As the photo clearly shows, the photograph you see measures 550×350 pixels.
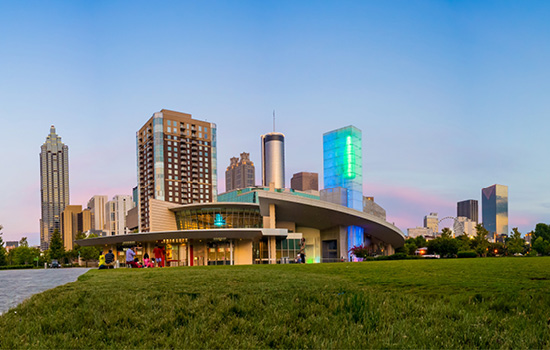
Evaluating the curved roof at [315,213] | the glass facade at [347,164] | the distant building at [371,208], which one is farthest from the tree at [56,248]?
the distant building at [371,208]

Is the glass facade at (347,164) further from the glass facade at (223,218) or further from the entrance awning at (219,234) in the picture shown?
the entrance awning at (219,234)

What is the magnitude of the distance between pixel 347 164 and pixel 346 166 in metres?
0.67

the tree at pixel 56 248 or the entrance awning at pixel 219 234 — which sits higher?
the entrance awning at pixel 219 234

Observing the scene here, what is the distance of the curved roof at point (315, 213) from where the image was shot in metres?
53.3

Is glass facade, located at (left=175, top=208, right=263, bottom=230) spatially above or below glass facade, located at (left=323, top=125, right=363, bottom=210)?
below

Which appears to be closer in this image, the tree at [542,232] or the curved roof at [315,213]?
the curved roof at [315,213]

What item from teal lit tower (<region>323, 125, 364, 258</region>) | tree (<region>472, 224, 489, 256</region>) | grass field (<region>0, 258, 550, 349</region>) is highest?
teal lit tower (<region>323, 125, 364, 258</region>)

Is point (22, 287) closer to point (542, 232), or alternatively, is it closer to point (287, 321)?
point (287, 321)

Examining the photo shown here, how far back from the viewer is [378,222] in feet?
210

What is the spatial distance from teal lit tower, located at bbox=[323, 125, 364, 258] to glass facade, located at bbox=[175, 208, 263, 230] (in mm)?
40260

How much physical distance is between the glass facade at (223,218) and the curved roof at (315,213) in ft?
25.9

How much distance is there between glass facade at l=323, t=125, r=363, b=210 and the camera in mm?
106875

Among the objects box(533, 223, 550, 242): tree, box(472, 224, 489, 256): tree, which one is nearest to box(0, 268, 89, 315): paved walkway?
box(472, 224, 489, 256): tree

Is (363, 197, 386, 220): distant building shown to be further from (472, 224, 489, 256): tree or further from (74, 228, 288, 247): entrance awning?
(74, 228, 288, 247): entrance awning
